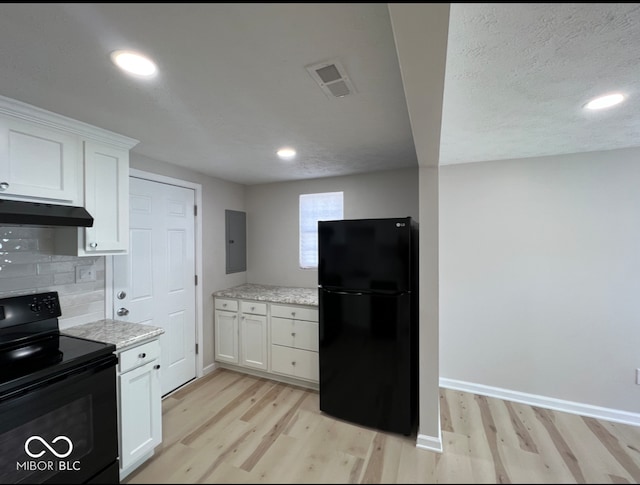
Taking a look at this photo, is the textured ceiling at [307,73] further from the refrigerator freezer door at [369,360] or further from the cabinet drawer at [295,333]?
the cabinet drawer at [295,333]

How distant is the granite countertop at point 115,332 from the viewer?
159cm

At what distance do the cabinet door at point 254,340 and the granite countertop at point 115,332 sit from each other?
113cm

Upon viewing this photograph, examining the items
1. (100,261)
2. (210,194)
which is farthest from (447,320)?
(100,261)

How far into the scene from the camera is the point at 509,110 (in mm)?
1529

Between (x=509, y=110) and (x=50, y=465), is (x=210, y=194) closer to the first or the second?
(x=50, y=465)

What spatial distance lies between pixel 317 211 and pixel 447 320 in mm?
1777

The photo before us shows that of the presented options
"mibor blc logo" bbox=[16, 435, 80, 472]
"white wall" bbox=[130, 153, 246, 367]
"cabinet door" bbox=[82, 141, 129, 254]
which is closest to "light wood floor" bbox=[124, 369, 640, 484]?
"mibor blc logo" bbox=[16, 435, 80, 472]

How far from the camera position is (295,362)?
A: 8.71 feet

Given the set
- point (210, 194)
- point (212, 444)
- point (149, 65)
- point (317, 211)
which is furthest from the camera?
point (317, 211)

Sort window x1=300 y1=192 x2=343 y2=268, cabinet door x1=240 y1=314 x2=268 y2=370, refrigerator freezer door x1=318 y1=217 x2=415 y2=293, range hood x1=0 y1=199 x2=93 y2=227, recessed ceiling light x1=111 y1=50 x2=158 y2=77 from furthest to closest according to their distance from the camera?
window x1=300 y1=192 x2=343 y2=268
cabinet door x1=240 y1=314 x2=268 y2=370
refrigerator freezer door x1=318 y1=217 x2=415 y2=293
range hood x1=0 y1=199 x2=93 y2=227
recessed ceiling light x1=111 y1=50 x2=158 y2=77

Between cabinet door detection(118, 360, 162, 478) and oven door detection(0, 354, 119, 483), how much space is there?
0.07 m

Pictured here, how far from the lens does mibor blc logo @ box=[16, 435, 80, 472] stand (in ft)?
3.03

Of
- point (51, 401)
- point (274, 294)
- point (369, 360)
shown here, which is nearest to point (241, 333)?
point (274, 294)

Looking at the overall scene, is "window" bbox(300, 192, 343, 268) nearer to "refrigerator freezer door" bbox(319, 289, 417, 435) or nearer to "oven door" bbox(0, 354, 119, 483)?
"refrigerator freezer door" bbox(319, 289, 417, 435)
